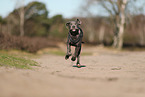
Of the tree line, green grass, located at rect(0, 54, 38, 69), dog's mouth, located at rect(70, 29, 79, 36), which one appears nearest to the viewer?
green grass, located at rect(0, 54, 38, 69)

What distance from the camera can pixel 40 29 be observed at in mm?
48875

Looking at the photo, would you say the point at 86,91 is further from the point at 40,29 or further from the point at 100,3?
the point at 40,29

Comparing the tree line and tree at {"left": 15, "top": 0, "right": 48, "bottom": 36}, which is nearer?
the tree line

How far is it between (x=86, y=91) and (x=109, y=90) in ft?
1.35

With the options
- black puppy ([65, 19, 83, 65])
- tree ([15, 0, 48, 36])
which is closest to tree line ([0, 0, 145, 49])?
tree ([15, 0, 48, 36])

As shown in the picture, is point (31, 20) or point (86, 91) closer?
point (86, 91)

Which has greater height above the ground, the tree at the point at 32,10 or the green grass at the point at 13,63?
the tree at the point at 32,10

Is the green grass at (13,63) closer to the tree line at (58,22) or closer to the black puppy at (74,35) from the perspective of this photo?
the black puppy at (74,35)

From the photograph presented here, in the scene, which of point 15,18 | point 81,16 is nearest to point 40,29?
point 15,18

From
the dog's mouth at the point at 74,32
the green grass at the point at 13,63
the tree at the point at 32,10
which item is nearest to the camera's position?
the green grass at the point at 13,63

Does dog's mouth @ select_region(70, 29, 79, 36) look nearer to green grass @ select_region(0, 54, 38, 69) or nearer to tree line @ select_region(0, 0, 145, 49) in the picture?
green grass @ select_region(0, 54, 38, 69)

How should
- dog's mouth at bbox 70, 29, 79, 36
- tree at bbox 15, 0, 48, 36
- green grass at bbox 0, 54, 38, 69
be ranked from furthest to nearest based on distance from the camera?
tree at bbox 15, 0, 48, 36 < dog's mouth at bbox 70, 29, 79, 36 < green grass at bbox 0, 54, 38, 69

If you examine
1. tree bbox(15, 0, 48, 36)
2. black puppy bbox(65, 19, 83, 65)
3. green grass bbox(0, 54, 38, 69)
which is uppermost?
tree bbox(15, 0, 48, 36)

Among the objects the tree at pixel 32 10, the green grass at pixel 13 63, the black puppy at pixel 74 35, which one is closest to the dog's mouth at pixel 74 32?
the black puppy at pixel 74 35
